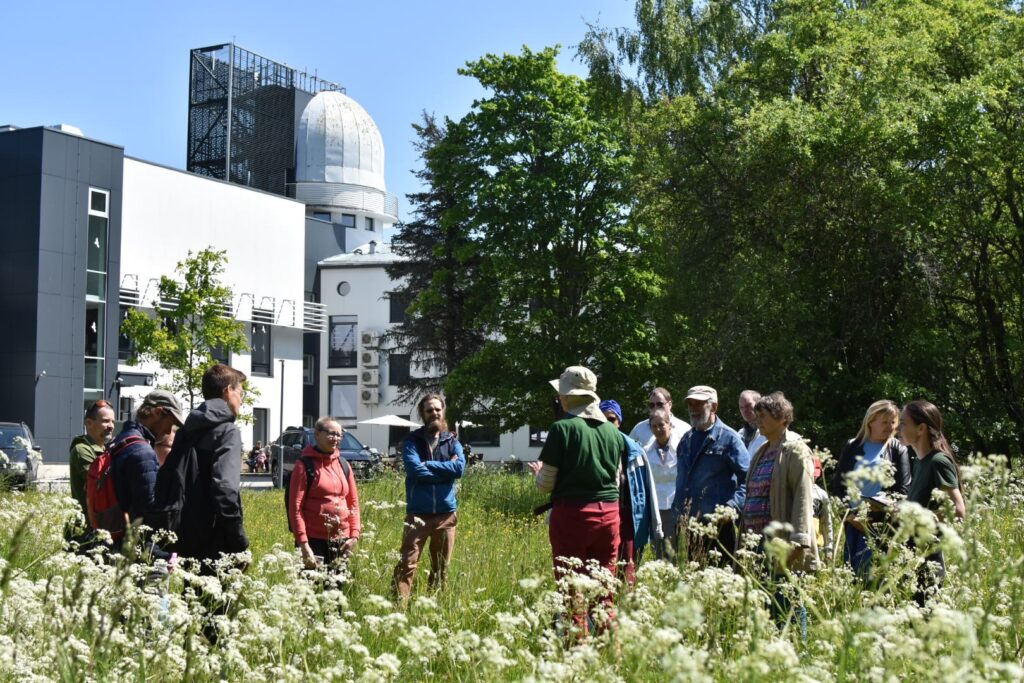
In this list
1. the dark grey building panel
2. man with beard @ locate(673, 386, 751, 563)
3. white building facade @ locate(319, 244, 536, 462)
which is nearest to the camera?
man with beard @ locate(673, 386, 751, 563)

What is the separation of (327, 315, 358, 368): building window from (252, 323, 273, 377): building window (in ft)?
29.3

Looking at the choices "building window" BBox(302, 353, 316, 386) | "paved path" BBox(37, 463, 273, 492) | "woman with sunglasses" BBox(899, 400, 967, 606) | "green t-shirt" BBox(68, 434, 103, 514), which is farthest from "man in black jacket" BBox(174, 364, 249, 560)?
"building window" BBox(302, 353, 316, 386)

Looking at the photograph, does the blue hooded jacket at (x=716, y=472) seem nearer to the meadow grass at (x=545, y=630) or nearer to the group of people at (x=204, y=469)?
the meadow grass at (x=545, y=630)

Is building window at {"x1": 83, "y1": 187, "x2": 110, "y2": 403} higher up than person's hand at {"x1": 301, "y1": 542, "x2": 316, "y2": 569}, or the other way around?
building window at {"x1": 83, "y1": 187, "x2": 110, "y2": 403}

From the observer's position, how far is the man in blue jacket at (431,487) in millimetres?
8922

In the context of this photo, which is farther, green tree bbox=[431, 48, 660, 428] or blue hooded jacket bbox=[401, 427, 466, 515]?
green tree bbox=[431, 48, 660, 428]

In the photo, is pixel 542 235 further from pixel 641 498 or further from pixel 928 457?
pixel 928 457

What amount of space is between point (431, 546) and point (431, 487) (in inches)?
19.1

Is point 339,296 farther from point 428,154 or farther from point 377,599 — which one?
point 377,599

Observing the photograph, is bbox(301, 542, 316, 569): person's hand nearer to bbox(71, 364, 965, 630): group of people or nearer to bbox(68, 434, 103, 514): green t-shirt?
bbox(71, 364, 965, 630): group of people

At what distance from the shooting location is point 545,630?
4633mm

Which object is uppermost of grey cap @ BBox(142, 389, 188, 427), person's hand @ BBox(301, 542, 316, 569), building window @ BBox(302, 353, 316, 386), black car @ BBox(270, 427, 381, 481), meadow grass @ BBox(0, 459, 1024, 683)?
building window @ BBox(302, 353, 316, 386)

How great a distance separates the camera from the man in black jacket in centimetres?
608

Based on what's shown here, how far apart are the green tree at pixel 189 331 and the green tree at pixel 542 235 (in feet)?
24.4
